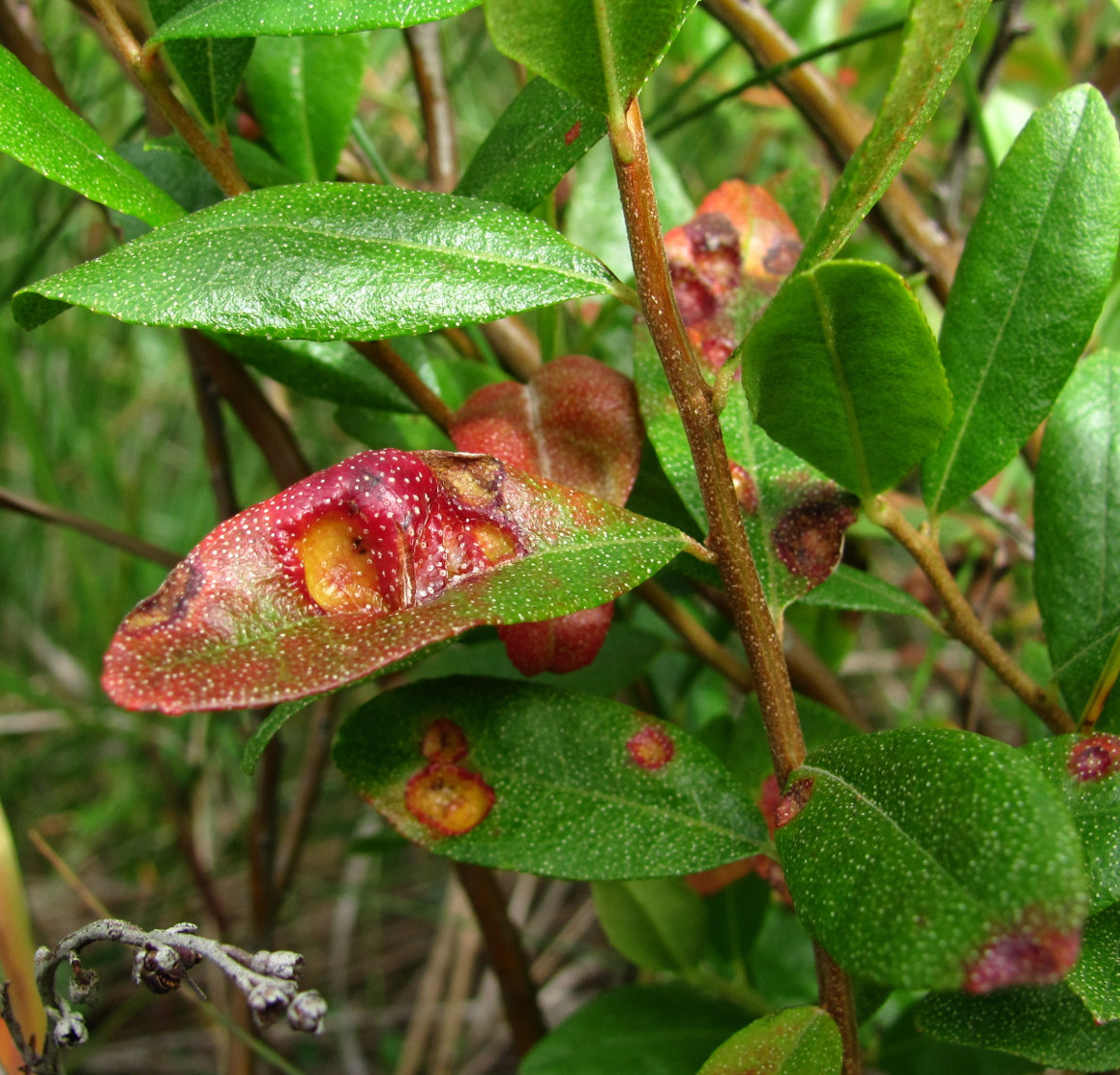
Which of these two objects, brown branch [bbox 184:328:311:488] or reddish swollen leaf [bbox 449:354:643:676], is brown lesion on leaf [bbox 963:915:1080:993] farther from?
brown branch [bbox 184:328:311:488]

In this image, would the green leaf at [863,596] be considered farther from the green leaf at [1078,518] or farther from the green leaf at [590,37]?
the green leaf at [590,37]

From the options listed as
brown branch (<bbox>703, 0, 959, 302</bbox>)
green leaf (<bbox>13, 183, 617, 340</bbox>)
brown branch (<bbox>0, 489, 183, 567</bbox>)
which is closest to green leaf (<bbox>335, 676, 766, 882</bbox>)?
green leaf (<bbox>13, 183, 617, 340</bbox>)

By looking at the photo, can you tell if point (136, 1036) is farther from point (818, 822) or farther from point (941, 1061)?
point (818, 822)

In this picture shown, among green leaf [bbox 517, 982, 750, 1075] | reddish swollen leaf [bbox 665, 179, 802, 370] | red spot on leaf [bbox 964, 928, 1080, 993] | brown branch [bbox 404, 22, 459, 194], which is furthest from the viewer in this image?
brown branch [bbox 404, 22, 459, 194]

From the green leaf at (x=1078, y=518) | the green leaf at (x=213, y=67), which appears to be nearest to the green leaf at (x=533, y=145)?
the green leaf at (x=213, y=67)

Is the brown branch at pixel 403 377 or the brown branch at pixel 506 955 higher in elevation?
the brown branch at pixel 403 377
